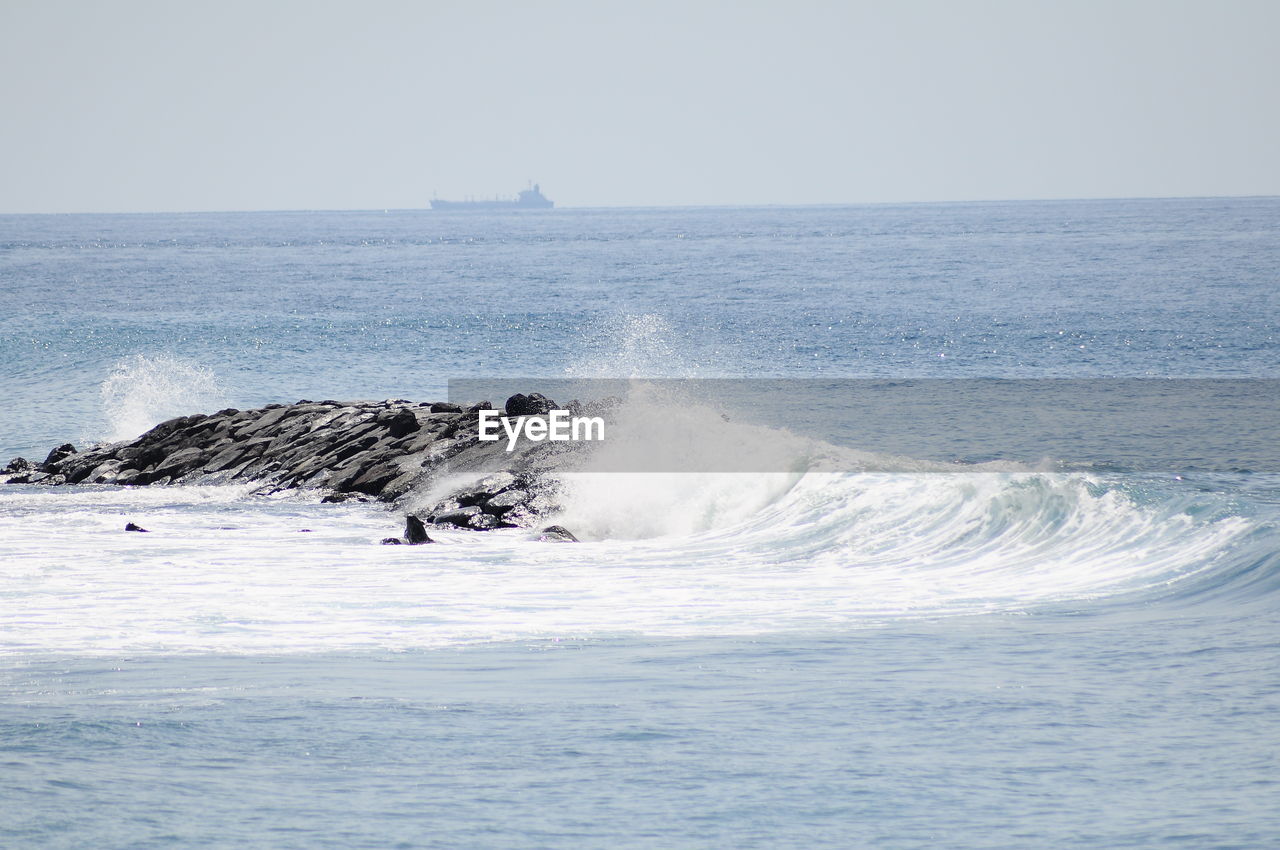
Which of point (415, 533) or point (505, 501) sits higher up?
point (505, 501)

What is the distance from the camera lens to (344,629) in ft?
42.2

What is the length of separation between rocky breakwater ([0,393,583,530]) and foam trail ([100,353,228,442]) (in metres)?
4.85

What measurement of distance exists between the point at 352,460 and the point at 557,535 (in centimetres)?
777

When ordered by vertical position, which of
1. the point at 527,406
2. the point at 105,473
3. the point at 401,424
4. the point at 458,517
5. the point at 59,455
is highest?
the point at 527,406

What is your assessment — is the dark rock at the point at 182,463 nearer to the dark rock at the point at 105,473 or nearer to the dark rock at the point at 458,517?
the dark rock at the point at 105,473

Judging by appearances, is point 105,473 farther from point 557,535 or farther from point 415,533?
point 557,535

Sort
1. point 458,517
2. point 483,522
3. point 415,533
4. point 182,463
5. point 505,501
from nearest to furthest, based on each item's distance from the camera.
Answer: point 415,533, point 483,522, point 458,517, point 505,501, point 182,463

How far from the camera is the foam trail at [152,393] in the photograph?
35.7m

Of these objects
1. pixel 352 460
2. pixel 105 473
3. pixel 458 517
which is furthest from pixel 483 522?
pixel 105 473

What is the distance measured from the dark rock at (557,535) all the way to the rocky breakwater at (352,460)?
0.98 meters

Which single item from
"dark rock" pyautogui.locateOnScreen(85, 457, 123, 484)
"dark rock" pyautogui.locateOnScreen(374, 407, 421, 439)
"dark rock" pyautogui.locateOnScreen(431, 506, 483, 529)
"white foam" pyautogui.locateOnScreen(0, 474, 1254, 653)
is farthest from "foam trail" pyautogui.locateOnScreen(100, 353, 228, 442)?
"dark rock" pyautogui.locateOnScreen(431, 506, 483, 529)

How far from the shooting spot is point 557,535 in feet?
60.7

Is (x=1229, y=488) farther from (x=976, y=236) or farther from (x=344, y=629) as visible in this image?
(x=976, y=236)

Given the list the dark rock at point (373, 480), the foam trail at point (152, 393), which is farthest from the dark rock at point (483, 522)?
the foam trail at point (152, 393)
